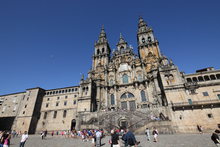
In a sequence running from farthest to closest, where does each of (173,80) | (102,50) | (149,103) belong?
1. (102,50)
2. (149,103)
3. (173,80)

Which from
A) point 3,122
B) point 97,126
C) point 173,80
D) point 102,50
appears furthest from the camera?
point 102,50

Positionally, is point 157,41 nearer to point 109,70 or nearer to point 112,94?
point 109,70

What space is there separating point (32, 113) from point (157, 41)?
163 feet

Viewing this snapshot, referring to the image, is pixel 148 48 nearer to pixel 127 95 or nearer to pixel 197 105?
pixel 127 95

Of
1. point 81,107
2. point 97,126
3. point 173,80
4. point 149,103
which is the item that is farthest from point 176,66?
point 81,107

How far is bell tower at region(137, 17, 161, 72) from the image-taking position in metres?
39.2

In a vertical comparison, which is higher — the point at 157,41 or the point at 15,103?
the point at 157,41

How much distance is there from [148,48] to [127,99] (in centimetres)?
1995

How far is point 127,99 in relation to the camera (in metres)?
36.2

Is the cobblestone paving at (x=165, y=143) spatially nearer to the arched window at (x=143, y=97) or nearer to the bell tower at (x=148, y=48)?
the arched window at (x=143, y=97)

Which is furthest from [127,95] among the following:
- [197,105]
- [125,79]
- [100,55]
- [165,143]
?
[165,143]

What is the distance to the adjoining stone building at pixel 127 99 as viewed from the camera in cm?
2494

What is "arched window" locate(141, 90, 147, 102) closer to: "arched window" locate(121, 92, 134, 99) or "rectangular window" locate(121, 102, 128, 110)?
"arched window" locate(121, 92, 134, 99)

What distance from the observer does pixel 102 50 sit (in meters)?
50.5
